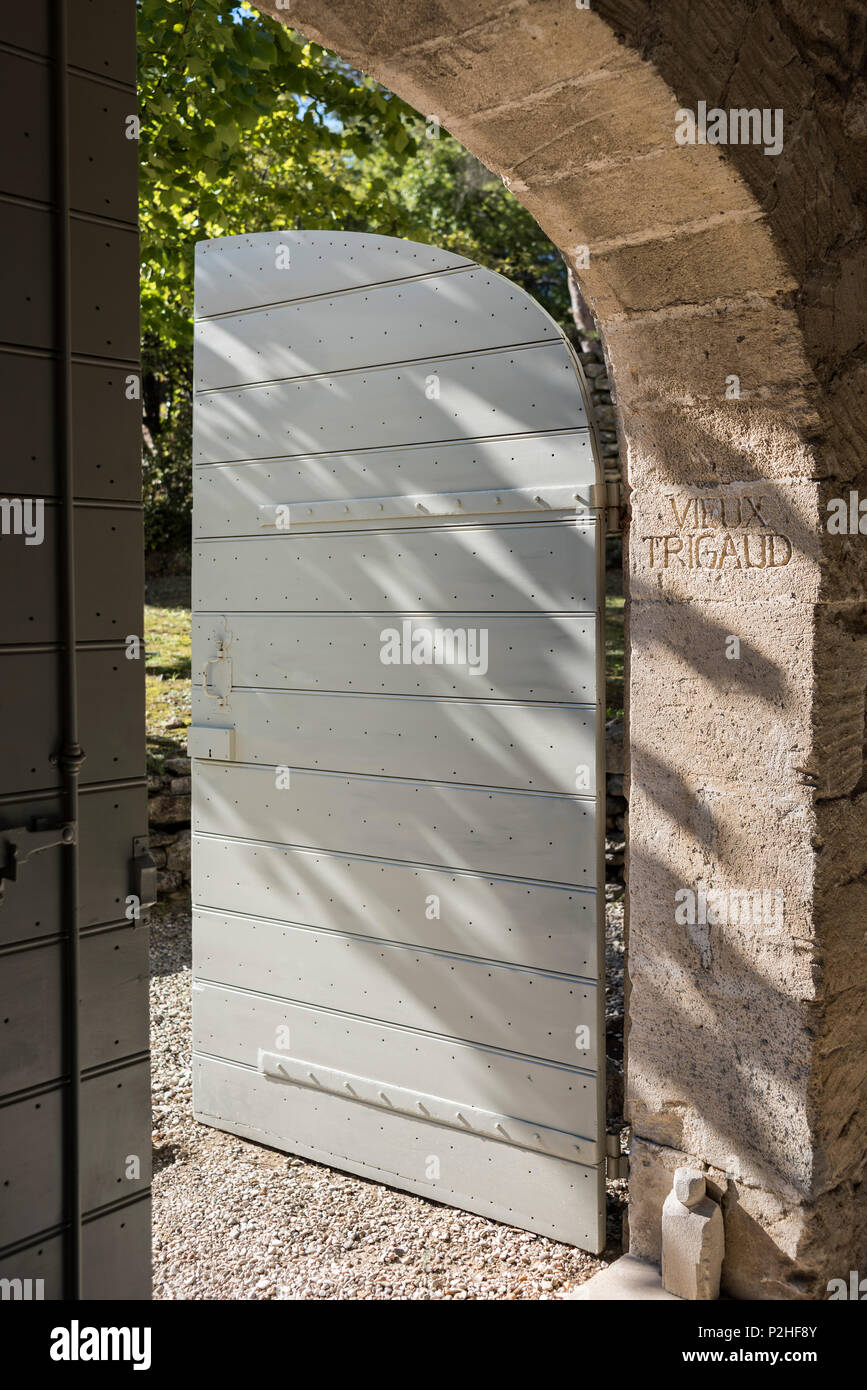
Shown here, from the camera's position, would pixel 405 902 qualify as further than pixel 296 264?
No

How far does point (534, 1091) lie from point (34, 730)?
1786 millimetres

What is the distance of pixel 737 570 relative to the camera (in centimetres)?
237

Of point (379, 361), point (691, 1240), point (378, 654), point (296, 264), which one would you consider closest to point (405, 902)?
point (378, 654)

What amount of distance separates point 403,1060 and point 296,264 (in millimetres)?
2386

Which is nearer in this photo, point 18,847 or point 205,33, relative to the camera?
point 18,847

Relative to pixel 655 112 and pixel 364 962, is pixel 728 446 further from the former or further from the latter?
pixel 364 962

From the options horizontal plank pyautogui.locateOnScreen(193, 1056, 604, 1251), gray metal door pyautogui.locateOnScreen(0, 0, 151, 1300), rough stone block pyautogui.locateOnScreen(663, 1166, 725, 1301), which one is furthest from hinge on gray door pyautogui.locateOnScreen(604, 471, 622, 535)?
horizontal plank pyautogui.locateOnScreen(193, 1056, 604, 1251)

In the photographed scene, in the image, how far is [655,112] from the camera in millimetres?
1851

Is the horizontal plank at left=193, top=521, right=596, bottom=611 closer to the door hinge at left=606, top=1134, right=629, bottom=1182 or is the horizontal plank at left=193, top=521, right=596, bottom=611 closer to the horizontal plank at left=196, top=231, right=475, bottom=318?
the horizontal plank at left=196, top=231, right=475, bottom=318

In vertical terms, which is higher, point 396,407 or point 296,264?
point 296,264

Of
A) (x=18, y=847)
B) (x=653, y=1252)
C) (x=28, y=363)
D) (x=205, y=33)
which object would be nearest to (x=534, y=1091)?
(x=653, y=1252)

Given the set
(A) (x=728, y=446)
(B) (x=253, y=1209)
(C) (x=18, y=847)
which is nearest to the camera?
(C) (x=18, y=847)

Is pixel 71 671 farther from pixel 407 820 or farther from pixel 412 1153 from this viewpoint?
pixel 412 1153

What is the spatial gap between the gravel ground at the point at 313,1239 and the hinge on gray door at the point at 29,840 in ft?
5.36
